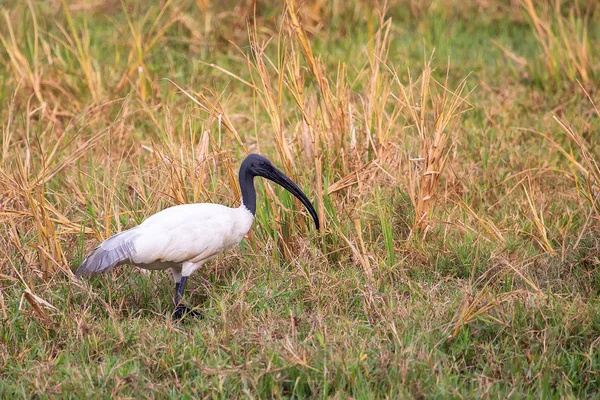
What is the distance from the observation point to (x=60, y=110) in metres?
6.68

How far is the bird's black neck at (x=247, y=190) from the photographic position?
Result: 445cm

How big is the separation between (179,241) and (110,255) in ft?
1.04

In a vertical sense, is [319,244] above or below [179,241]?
below

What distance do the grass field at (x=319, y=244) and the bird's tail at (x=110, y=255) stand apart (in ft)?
0.34

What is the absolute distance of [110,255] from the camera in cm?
415

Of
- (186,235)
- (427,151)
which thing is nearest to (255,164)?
(186,235)

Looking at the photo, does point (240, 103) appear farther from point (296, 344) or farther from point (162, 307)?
point (296, 344)

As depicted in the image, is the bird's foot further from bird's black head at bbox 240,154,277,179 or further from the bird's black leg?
bird's black head at bbox 240,154,277,179

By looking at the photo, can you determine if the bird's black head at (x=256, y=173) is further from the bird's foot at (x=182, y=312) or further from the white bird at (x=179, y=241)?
the bird's foot at (x=182, y=312)

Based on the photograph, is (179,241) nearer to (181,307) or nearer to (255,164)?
(181,307)

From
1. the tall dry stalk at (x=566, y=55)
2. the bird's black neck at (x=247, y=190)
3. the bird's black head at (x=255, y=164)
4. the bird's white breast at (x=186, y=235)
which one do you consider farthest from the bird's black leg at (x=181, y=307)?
the tall dry stalk at (x=566, y=55)

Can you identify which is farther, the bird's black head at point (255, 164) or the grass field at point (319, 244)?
the bird's black head at point (255, 164)

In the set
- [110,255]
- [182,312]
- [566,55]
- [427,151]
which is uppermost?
[427,151]

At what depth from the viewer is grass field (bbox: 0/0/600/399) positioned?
361cm
